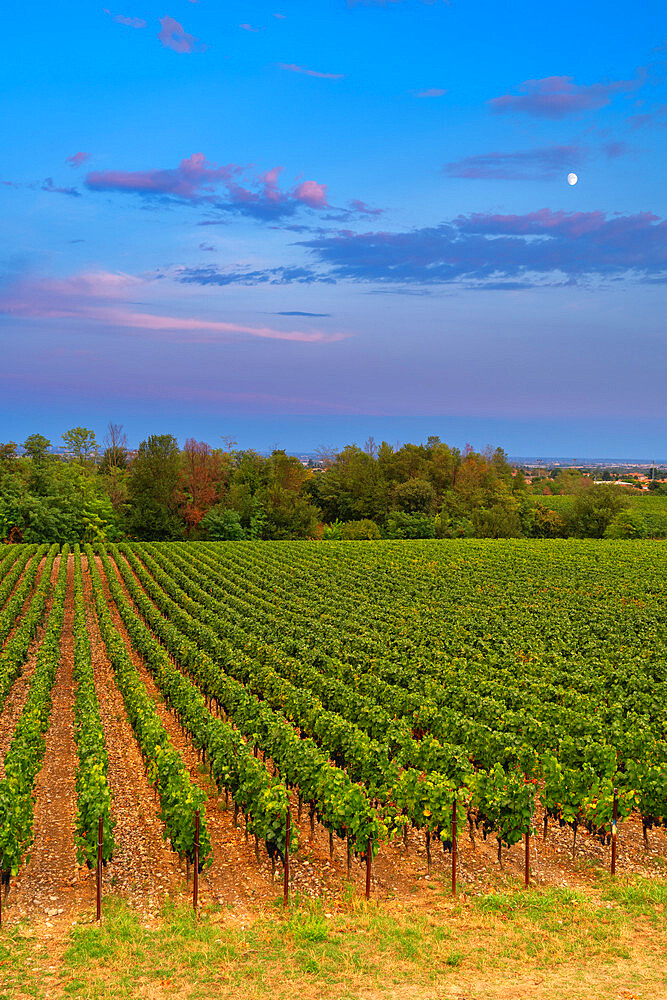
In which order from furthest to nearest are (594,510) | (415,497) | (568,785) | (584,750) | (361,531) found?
(415,497) → (594,510) → (361,531) → (584,750) → (568,785)

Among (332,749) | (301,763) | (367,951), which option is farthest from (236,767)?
(367,951)

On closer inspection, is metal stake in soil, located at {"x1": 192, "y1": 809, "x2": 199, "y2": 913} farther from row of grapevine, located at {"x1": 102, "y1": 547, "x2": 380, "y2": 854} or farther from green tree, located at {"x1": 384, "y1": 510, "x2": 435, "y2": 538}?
green tree, located at {"x1": 384, "y1": 510, "x2": 435, "y2": 538}

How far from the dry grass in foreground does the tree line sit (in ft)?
226

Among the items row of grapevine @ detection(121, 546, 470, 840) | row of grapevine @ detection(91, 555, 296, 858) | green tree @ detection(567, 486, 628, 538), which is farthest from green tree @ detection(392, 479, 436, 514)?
row of grapevine @ detection(91, 555, 296, 858)

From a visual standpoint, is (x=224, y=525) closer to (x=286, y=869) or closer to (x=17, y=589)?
(x=17, y=589)

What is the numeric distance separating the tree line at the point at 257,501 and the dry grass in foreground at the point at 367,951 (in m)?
69.0

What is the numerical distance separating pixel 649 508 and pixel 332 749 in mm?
100093

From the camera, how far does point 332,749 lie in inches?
610

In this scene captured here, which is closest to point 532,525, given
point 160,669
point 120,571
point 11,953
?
point 120,571

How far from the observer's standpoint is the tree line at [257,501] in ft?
257

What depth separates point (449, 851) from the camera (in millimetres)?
13086

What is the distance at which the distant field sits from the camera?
8431cm

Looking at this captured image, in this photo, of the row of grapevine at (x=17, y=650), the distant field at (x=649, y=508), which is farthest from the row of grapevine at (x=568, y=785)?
the distant field at (x=649, y=508)

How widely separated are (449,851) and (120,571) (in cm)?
4117
